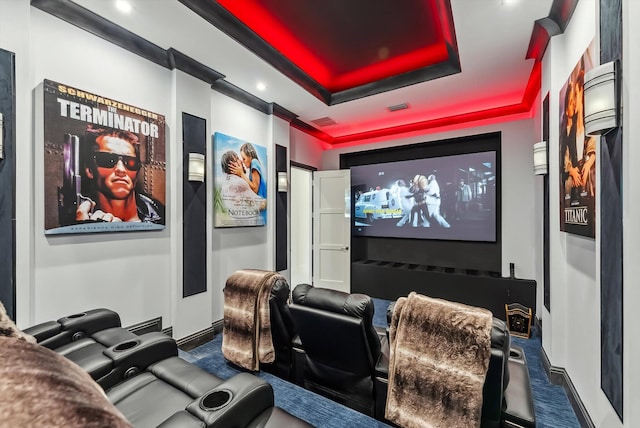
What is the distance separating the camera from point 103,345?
1701 mm

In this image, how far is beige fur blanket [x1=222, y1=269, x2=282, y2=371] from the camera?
214 centimetres

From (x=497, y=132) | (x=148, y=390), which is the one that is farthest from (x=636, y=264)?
(x=497, y=132)

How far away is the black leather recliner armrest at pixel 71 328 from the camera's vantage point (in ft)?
5.54

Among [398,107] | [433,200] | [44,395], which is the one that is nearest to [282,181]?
[398,107]

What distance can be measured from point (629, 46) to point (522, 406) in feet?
5.23

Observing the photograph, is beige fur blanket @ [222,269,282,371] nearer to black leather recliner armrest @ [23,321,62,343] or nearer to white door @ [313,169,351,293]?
black leather recliner armrest @ [23,321,62,343]

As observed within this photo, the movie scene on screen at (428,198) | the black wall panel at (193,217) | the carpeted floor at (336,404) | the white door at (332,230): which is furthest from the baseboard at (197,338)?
the movie scene on screen at (428,198)

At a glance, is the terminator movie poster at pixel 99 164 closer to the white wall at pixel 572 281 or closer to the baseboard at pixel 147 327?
the baseboard at pixel 147 327

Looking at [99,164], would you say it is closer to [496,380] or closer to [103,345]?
[103,345]

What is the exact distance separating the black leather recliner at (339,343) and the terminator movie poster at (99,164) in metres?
1.77

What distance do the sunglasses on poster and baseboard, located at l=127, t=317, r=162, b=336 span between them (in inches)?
56.3

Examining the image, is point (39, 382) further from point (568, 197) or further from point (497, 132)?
point (497, 132)

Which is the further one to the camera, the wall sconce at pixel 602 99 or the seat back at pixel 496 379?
the seat back at pixel 496 379

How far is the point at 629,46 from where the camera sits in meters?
1.03
